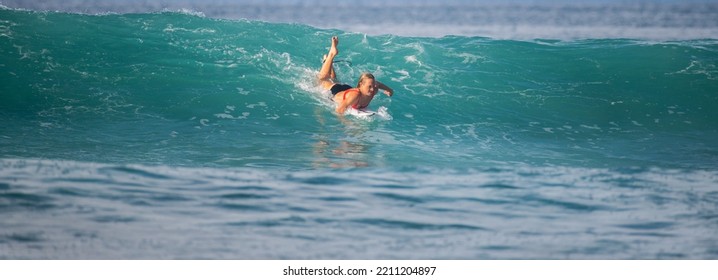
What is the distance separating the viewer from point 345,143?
6676mm

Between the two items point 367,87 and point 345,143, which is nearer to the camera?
point 345,143

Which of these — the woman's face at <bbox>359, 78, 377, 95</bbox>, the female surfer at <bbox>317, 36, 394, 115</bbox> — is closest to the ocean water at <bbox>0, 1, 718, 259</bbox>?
the female surfer at <bbox>317, 36, 394, 115</bbox>

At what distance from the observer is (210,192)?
16.7ft

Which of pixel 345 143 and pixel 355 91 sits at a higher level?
pixel 355 91

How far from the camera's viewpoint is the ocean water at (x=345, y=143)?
4391 millimetres

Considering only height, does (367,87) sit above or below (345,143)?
above

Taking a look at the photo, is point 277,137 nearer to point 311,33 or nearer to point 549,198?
point 549,198

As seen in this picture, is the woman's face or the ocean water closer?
the ocean water

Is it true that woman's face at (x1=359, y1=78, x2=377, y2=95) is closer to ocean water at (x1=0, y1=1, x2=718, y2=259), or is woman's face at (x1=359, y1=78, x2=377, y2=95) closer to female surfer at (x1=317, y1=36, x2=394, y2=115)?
female surfer at (x1=317, y1=36, x2=394, y2=115)

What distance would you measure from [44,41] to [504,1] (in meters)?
7.07

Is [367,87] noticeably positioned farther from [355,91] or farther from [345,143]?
[345,143]

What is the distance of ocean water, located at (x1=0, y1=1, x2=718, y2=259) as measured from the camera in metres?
4.39

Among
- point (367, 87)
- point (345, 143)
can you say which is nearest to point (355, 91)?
point (367, 87)
